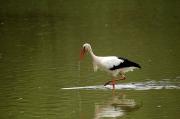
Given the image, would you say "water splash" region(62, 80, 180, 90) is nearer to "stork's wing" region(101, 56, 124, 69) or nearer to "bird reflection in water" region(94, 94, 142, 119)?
"stork's wing" region(101, 56, 124, 69)

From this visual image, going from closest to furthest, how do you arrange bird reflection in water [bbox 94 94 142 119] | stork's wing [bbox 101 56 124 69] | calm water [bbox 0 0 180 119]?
bird reflection in water [bbox 94 94 142 119]
calm water [bbox 0 0 180 119]
stork's wing [bbox 101 56 124 69]

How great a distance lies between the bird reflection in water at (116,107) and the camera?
1567 cm

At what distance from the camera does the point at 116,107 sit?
1662 cm

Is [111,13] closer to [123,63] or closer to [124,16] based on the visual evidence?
[124,16]

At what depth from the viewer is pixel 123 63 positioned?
1919 cm

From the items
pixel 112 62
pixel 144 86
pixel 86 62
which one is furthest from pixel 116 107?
pixel 86 62

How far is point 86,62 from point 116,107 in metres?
7.59

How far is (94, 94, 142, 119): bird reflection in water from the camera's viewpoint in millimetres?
15672

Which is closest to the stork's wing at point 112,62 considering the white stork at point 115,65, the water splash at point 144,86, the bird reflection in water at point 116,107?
the white stork at point 115,65

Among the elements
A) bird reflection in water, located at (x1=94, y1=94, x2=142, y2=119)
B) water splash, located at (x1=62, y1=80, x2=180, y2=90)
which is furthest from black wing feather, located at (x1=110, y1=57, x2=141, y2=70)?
bird reflection in water, located at (x1=94, y1=94, x2=142, y2=119)

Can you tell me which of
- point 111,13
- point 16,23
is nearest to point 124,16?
point 111,13

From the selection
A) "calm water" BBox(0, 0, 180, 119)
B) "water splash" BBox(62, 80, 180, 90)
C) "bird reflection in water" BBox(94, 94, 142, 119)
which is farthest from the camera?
"water splash" BBox(62, 80, 180, 90)

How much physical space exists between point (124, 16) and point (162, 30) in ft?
25.4

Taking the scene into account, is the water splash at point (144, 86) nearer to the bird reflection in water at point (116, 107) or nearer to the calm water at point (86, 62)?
the calm water at point (86, 62)
